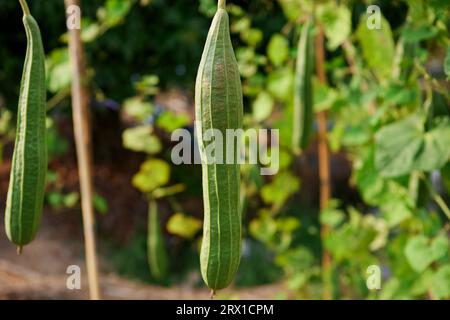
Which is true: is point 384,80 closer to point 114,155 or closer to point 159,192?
point 159,192

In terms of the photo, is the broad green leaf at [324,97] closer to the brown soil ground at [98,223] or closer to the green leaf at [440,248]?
the green leaf at [440,248]

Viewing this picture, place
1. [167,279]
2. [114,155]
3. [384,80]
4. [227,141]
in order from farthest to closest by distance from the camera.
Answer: [114,155]
[167,279]
[384,80]
[227,141]

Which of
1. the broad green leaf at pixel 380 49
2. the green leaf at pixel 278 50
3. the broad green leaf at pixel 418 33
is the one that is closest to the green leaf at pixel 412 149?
the broad green leaf at pixel 418 33

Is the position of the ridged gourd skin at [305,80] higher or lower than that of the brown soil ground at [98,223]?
higher

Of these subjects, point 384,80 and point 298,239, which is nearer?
point 384,80

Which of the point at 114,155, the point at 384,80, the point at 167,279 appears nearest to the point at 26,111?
the point at 384,80

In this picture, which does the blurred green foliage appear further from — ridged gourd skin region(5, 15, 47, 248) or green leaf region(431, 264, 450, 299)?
ridged gourd skin region(5, 15, 47, 248)

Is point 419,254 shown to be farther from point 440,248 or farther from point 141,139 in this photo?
point 141,139
